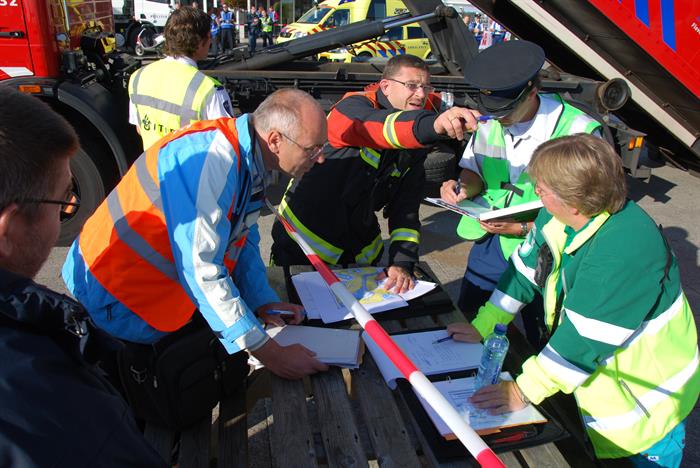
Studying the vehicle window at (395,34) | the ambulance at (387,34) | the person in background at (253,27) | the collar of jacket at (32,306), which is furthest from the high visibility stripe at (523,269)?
the person in background at (253,27)

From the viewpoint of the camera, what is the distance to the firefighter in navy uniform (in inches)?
89.9

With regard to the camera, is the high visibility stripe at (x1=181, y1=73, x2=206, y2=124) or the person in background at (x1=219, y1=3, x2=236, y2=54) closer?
the high visibility stripe at (x1=181, y1=73, x2=206, y2=124)

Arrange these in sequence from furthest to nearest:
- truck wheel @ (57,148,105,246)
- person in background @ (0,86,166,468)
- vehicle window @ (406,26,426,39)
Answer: vehicle window @ (406,26,426,39), truck wheel @ (57,148,105,246), person in background @ (0,86,166,468)

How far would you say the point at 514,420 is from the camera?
4.92 ft

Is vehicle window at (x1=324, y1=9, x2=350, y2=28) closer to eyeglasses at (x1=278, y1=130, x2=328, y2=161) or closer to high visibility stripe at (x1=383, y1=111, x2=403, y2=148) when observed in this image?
high visibility stripe at (x1=383, y1=111, x2=403, y2=148)

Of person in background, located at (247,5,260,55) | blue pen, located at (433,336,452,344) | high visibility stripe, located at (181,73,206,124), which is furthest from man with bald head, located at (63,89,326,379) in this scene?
person in background, located at (247,5,260,55)

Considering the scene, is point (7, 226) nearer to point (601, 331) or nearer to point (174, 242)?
point (174, 242)

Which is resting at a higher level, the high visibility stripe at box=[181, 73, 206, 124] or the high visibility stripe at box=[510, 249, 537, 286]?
the high visibility stripe at box=[181, 73, 206, 124]

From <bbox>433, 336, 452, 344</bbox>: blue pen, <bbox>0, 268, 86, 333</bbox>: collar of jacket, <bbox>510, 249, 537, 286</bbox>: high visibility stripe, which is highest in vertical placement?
<bbox>0, 268, 86, 333</bbox>: collar of jacket

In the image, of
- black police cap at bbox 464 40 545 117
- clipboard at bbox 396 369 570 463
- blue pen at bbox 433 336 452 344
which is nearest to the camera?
clipboard at bbox 396 369 570 463

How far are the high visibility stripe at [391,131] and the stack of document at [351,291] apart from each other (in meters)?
0.63

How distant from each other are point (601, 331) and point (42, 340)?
139cm

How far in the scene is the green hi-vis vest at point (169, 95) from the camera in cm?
290

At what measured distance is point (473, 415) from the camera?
1.50 metres
